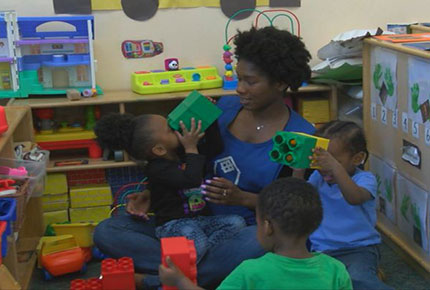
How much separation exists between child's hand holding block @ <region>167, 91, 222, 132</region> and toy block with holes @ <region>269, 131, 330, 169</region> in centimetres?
32

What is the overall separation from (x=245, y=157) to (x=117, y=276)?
1.97 ft

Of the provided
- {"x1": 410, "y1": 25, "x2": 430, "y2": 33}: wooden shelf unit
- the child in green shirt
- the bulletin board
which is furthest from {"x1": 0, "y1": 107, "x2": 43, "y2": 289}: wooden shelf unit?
{"x1": 410, "y1": 25, "x2": 430, "y2": 33}: wooden shelf unit

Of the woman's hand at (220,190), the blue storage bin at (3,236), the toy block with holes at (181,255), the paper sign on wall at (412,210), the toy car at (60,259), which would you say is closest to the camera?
the toy block with holes at (181,255)

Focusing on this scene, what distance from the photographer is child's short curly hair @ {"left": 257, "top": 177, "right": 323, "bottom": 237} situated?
155 centimetres

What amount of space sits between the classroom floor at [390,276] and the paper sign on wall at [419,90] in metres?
0.58

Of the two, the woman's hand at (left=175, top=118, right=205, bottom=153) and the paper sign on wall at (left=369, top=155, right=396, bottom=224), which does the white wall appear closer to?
the paper sign on wall at (left=369, top=155, right=396, bottom=224)

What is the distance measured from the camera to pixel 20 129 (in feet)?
9.21

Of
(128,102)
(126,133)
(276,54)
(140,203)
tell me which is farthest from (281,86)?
(128,102)

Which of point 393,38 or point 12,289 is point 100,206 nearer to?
point 12,289

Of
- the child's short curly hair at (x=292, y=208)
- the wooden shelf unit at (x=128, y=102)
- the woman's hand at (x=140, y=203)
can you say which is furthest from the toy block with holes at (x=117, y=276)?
the wooden shelf unit at (x=128, y=102)

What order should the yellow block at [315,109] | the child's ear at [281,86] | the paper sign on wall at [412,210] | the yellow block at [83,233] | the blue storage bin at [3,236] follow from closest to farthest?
the blue storage bin at [3,236] < the child's ear at [281,86] < the paper sign on wall at [412,210] < the yellow block at [83,233] < the yellow block at [315,109]

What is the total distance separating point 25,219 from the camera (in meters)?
2.81

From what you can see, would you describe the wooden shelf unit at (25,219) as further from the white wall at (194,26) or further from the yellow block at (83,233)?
the white wall at (194,26)

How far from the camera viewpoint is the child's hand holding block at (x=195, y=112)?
2.23 m
